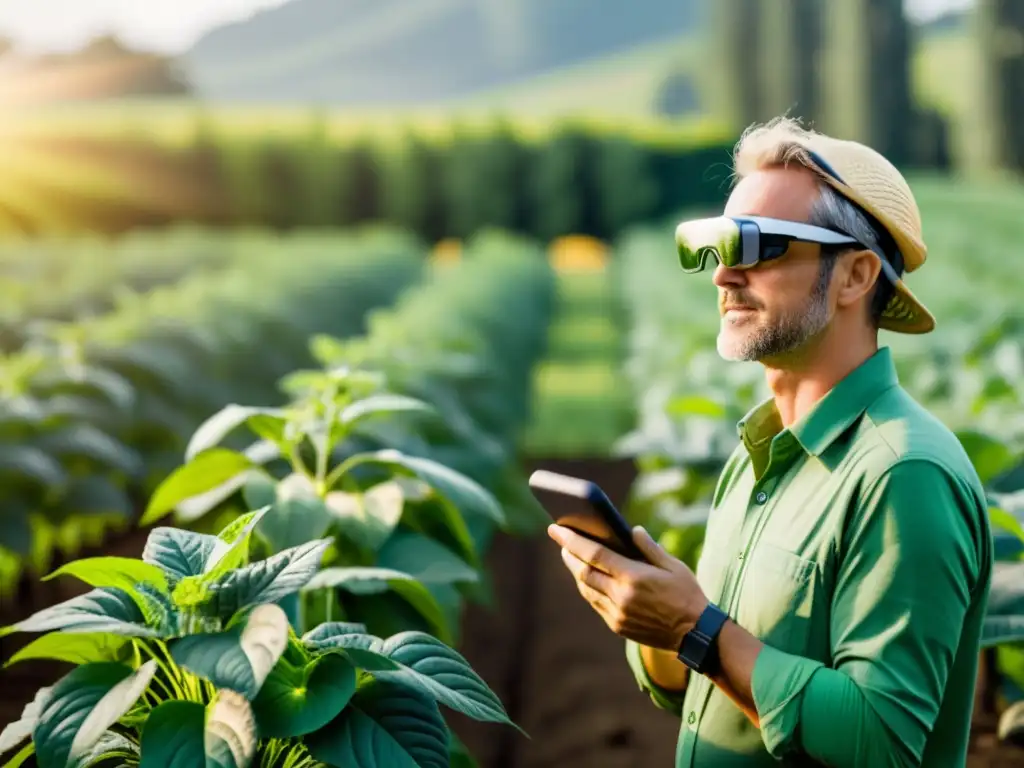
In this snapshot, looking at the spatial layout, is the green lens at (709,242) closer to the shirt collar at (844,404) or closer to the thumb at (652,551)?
the shirt collar at (844,404)

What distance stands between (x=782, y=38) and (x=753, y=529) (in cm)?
3317

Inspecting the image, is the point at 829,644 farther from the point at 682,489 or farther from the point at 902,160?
the point at 902,160

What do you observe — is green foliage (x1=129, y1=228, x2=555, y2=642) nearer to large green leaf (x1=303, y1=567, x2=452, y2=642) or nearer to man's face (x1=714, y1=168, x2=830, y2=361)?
large green leaf (x1=303, y1=567, x2=452, y2=642)

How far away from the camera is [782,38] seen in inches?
1302

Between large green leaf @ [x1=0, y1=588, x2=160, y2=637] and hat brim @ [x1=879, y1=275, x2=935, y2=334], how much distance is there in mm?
1145

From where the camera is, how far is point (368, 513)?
258cm

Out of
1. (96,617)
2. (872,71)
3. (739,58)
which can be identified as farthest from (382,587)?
(739,58)

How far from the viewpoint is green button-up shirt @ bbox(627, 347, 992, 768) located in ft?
5.20

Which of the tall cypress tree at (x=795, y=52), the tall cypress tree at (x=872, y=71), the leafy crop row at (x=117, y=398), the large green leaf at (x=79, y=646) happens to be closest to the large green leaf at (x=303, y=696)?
the large green leaf at (x=79, y=646)

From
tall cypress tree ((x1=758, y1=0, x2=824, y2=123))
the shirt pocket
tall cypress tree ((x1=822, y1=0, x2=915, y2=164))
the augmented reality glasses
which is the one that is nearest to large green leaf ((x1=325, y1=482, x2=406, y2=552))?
the shirt pocket

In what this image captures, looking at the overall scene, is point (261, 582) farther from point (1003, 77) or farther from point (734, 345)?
point (1003, 77)

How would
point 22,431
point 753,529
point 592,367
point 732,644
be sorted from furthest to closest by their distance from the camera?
point 592,367, point 22,431, point 753,529, point 732,644

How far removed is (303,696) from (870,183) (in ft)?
3.36

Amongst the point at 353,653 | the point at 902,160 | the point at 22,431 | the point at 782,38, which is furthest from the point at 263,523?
the point at 782,38
